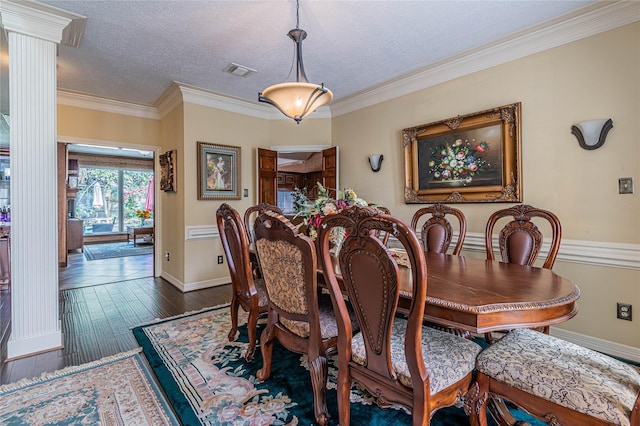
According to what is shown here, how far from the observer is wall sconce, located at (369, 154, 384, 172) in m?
4.07

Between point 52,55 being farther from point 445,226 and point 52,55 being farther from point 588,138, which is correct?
point 588,138

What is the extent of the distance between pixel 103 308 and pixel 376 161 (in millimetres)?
3700

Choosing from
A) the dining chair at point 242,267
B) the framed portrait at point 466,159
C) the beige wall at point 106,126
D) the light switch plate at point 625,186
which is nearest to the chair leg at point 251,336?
the dining chair at point 242,267

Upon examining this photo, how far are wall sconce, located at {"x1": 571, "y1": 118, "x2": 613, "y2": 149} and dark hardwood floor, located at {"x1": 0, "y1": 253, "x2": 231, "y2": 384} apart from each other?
383cm

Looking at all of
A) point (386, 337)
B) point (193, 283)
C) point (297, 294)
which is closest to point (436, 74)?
point (297, 294)

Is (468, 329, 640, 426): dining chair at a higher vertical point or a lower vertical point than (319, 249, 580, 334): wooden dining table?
lower

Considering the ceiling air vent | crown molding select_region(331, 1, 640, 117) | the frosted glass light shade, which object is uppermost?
the ceiling air vent

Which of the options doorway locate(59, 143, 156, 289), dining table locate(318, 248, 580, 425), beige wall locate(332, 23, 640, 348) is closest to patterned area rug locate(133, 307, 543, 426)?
dining table locate(318, 248, 580, 425)

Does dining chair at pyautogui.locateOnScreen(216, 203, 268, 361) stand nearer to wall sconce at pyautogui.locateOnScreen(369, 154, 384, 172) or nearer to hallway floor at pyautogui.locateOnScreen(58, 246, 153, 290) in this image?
wall sconce at pyautogui.locateOnScreen(369, 154, 384, 172)

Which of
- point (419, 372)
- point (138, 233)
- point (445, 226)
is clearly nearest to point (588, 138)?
point (445, 226)

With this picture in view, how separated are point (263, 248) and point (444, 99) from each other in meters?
2.81

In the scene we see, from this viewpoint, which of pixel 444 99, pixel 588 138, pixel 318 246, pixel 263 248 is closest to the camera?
pixel 318 246

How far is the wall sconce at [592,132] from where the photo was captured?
2344 mm

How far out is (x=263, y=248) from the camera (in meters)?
1.78
